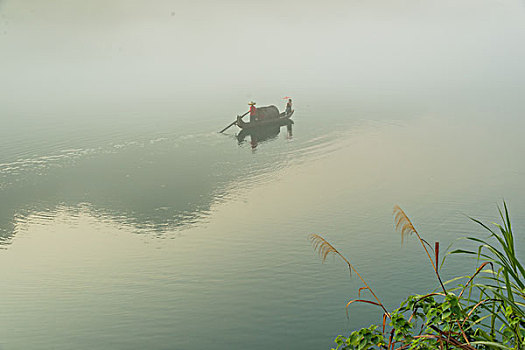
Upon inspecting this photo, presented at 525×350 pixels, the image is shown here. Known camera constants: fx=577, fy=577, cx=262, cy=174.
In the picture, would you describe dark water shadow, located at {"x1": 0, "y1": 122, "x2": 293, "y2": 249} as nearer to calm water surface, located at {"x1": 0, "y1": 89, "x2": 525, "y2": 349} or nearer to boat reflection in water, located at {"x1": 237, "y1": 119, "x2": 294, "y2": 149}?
calm water surface, located at {"x1": 0, "y1": 89, "x2": 525, "y2": 349}

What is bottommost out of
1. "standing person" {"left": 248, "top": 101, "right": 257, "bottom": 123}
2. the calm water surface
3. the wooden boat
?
the calm water surface

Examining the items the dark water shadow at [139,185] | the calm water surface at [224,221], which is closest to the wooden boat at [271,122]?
the calm water surface at [224,221]

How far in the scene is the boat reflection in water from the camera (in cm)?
1243

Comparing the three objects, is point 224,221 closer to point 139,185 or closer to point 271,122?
point 139,185

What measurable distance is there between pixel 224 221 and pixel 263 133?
5.70 meters

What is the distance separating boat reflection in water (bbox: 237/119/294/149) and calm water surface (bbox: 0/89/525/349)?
0.60 feet

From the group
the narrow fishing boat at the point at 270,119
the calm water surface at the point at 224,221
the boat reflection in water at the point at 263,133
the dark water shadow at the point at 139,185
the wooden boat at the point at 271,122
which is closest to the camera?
the calm water surface at the point at 224,221

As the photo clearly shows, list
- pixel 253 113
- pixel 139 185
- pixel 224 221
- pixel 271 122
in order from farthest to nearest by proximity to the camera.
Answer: pixel 271 122 < pixel 253 113 < pixel 139 185 < pixel 224 221

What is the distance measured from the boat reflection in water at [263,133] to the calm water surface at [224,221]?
18cm

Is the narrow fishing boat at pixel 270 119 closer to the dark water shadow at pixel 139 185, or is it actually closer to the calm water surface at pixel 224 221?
the calm water surface at pixel 224 221

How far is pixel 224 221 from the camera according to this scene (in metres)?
7.64

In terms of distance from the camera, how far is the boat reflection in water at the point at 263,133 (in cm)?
1243

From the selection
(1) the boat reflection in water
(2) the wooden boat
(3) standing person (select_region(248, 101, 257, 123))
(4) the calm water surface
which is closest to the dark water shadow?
(4) the calm water surface

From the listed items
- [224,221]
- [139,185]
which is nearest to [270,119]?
[139,185]
